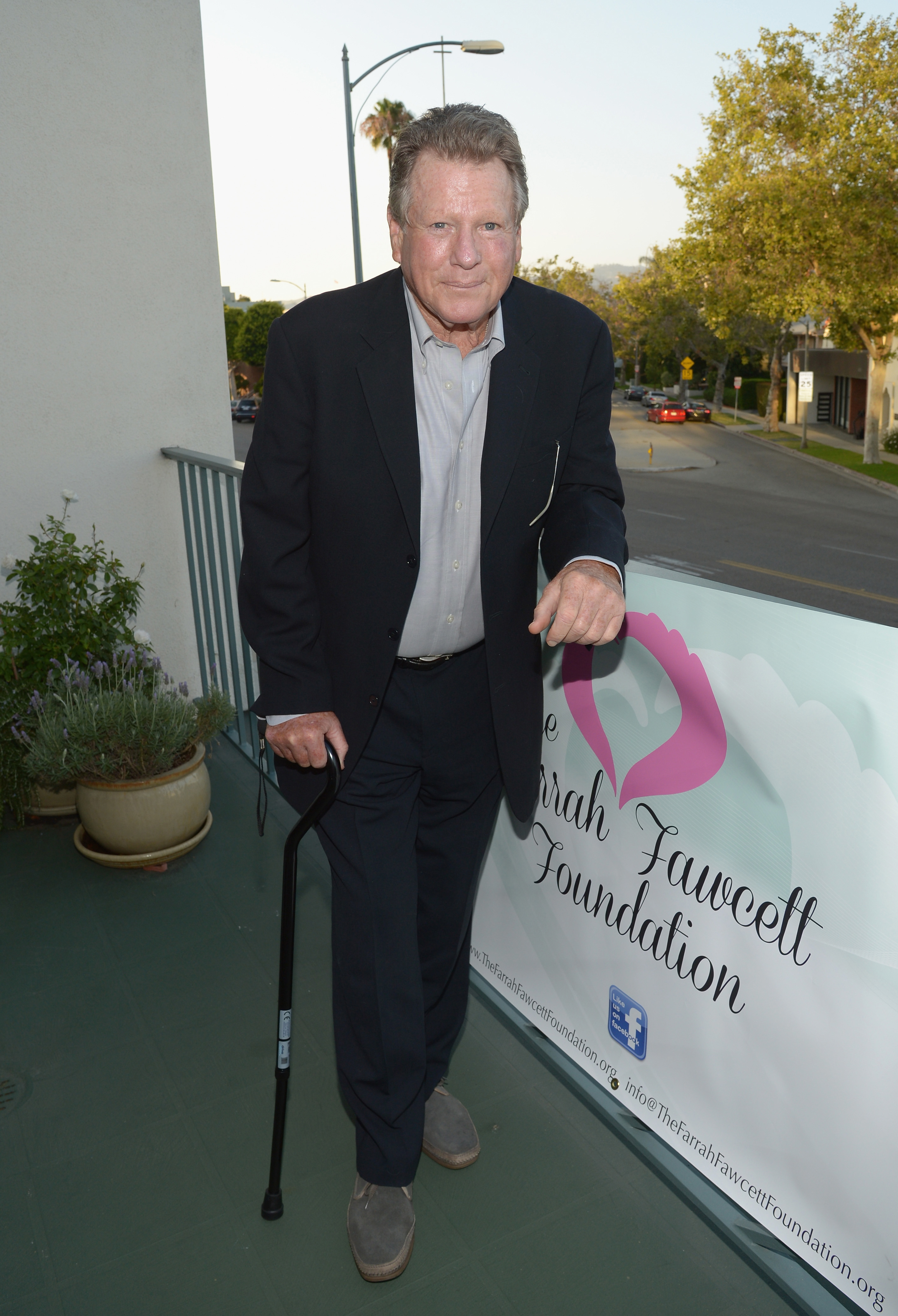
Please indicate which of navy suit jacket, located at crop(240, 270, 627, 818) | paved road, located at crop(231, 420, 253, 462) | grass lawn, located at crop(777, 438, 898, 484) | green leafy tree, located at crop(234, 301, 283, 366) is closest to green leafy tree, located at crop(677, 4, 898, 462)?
grass lawn, located at crop(777, 438, 898, 484)

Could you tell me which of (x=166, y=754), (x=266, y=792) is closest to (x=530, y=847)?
(x=166, y=754)

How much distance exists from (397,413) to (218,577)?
2826 millimetres

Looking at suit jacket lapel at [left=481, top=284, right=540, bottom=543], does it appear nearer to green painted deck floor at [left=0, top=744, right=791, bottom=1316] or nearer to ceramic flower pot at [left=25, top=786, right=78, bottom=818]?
green painted deck floor at [left=0, top=744, right=791, bottom=1316]

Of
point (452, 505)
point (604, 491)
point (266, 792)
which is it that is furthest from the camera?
point (266, 792)

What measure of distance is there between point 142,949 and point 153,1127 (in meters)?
0.77

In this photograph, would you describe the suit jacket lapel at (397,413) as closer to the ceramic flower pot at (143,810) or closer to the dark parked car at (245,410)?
the ceramic flower pot at (143,810)

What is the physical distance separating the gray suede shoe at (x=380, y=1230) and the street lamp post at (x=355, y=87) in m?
18.7

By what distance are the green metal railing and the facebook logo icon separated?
2.11 m

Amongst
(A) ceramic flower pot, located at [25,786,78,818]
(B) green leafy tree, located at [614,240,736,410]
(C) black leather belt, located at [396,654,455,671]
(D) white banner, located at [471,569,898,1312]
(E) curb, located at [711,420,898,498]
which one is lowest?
(E) curb, located at [711,420,898,498]

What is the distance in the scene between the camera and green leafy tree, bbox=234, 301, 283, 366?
71875mm

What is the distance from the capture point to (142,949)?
3018 millimetres

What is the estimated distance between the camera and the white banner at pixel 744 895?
5.24 ft

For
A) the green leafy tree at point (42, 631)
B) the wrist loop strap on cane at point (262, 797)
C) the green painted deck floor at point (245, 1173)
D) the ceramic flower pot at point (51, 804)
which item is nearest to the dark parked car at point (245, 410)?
the green leafy tree at point (42, 631)

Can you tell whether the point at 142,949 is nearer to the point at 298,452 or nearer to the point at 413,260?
the point at 298,452
